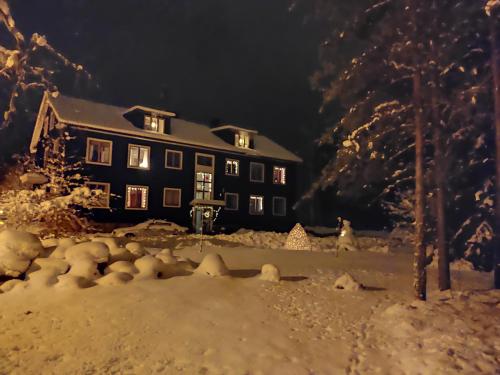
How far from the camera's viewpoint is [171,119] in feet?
126

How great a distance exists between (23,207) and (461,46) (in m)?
14.7

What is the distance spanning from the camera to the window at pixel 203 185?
119ft

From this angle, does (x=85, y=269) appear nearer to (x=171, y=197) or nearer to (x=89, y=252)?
(x=89, y=252)

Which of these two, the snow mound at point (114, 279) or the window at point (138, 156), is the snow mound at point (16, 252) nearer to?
the snow mound at point (114, 279)

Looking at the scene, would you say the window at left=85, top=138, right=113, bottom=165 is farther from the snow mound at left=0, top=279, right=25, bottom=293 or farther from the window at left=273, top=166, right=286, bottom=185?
the snow mound at left=0, top=279, right=25, bottom=293

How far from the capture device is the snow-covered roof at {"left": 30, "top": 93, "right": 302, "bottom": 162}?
1207 inches

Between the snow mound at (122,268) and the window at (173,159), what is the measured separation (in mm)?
23699

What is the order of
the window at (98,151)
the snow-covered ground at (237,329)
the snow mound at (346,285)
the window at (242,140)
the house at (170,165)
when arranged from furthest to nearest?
the window at (242,140) → the house at (170,165) → the window at (98,151) → the snow mound at (346,285) → the snow-covered ground at (237,329)

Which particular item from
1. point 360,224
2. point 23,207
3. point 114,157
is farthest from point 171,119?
point 360,224

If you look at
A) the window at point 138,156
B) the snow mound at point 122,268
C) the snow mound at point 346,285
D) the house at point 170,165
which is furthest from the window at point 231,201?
the snow mound at point 122,268

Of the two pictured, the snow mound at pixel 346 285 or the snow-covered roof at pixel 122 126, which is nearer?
the snow mound at pixel 346 285

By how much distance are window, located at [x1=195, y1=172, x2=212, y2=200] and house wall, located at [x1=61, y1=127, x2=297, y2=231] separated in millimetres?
512

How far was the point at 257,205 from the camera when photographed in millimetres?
40031

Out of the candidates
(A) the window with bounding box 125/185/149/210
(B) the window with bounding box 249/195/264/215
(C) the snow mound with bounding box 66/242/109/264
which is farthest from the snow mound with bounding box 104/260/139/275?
(B) the window with bounding box 249/195/264/215
